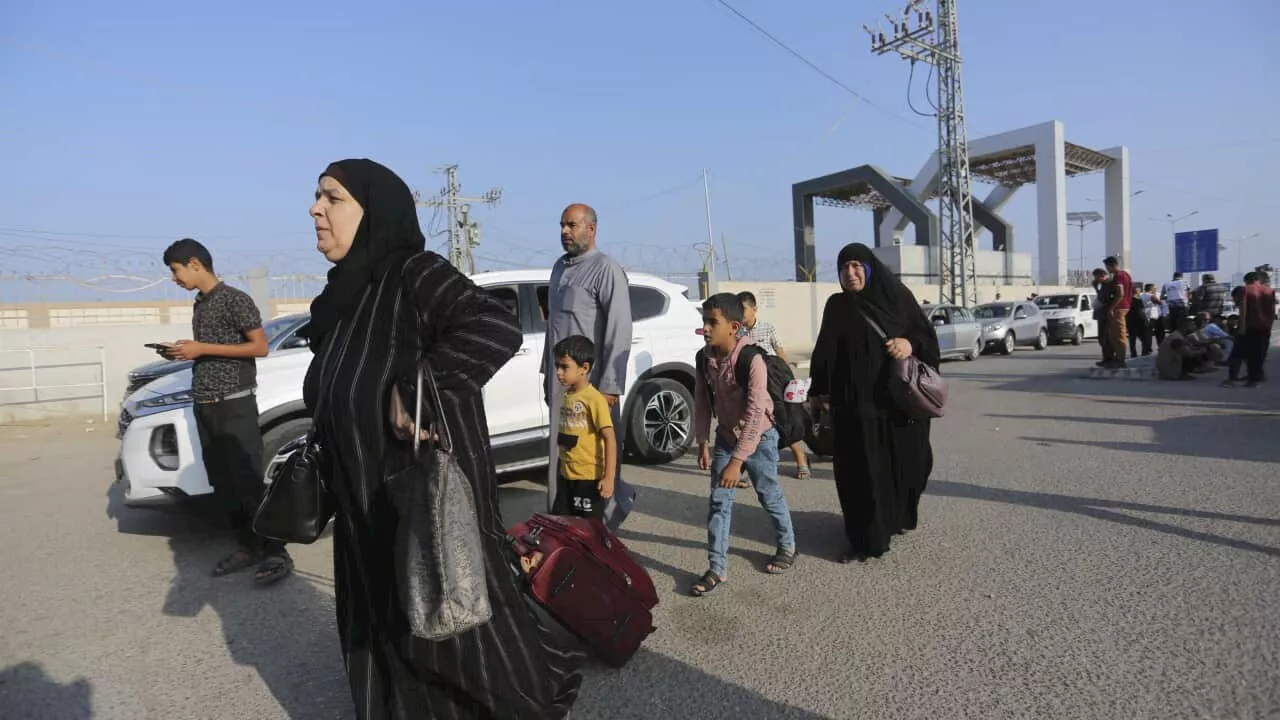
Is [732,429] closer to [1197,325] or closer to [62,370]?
[62,370]

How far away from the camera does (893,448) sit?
4.28m

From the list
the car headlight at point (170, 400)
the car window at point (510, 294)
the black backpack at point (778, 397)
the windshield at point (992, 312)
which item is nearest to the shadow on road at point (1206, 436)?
the black backpack at point (778, 397)

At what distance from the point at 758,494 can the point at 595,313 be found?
1326 millimetres

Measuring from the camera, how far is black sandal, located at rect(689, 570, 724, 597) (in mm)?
3786

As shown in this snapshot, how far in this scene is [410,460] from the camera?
2129mm

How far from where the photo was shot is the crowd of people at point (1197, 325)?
10.5 meters

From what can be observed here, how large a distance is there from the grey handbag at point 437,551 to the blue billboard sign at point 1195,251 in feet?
144

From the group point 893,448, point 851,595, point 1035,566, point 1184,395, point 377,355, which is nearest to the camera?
point 377,355

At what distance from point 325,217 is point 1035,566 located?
3.86 m

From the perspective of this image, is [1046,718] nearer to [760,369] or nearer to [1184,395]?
[760,369]

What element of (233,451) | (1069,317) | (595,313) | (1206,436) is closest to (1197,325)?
(1206,436)

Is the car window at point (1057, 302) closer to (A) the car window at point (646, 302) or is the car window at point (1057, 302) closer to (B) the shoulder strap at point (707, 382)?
(A) the car window at point (646, 302)

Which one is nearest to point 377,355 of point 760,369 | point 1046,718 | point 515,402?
point 760,369

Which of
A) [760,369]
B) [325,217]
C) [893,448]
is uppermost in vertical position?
[325,217]
